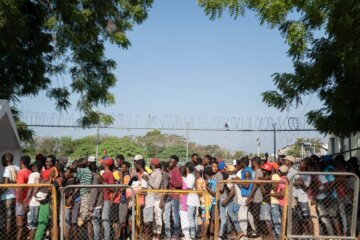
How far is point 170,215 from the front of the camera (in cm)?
930

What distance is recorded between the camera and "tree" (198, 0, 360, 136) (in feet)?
25.3

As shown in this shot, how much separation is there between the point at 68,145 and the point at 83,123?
1241 millimetres

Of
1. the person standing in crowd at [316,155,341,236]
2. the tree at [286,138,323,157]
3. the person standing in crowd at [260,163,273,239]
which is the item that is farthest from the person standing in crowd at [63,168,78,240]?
the tree at [286,138,323,157]

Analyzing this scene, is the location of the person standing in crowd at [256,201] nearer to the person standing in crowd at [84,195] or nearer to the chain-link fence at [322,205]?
the chain-link fence at [322,205]

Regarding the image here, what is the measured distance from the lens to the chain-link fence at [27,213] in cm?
812

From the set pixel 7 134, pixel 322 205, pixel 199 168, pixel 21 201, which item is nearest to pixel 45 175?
pixel 21 201

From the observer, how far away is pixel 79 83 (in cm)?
1498

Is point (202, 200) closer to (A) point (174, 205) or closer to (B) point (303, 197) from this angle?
(A) point (174, 205)

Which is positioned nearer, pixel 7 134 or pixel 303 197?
pixel 303 197

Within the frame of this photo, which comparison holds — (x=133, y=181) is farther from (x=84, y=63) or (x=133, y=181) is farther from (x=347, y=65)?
(x=84, y=63)

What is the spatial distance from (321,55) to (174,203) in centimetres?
398

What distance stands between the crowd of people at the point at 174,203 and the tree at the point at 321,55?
1.26m

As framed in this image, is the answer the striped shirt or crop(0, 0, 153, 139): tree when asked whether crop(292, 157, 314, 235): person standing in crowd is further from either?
crop(0, 0, 153, 139): tree

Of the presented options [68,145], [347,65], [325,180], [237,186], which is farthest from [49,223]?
[68,145]
